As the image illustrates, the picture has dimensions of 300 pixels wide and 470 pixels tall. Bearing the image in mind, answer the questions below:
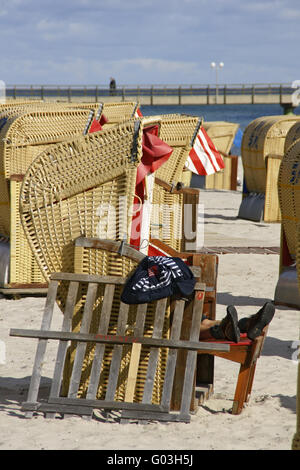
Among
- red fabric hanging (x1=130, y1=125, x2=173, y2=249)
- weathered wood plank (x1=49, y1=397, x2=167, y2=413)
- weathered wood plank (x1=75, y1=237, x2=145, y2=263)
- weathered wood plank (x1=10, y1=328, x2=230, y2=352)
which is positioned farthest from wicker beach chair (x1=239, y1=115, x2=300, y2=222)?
weathered wood plank (x1=49, y1=397, x2=167, y2=413)

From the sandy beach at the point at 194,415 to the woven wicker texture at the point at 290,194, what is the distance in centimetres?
89

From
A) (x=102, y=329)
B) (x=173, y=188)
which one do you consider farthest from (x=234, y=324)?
(x=173, y=188)

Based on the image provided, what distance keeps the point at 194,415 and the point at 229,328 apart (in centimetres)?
65

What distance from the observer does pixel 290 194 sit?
28.8 ft

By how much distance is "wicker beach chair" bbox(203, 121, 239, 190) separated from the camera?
25172 millimetres

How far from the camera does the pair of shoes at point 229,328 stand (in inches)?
208

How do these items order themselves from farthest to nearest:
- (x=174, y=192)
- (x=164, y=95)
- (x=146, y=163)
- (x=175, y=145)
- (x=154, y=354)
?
(x=164, y=95)
(x=175, y=145)
(x=174, y=192)
(x=146, y=163)
(x=154, y=354)

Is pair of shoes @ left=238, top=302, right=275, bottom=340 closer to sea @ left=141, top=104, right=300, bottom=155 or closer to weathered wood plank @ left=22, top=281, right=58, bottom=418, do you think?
weathered wood plank @ left=22, top=281, right=58, bottom=418

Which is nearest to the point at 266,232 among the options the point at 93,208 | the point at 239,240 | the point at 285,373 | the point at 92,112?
the point at 239,240

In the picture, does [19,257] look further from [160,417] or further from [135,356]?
[160,417]

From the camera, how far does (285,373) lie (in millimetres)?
6434

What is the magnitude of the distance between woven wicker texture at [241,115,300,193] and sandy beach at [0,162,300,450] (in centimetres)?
816

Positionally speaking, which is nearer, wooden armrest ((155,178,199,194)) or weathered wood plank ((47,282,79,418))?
weathered wood plank ((47,282,79,418))
